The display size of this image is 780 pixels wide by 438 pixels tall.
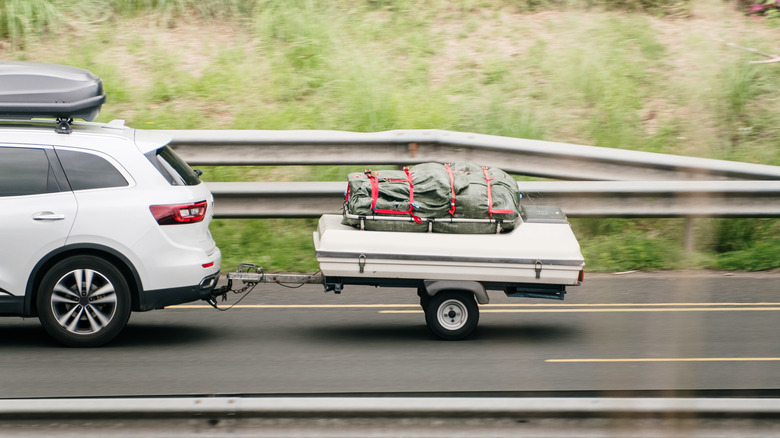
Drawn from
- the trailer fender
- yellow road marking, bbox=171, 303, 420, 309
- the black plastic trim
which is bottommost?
yellow road marking, bbox=171, 303, 420, 309

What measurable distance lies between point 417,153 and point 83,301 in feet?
15.7

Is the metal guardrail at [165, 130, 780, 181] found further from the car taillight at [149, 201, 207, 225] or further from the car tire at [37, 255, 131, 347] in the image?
the car tire at [37, 255, 131, 347]

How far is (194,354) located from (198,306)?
1764mm

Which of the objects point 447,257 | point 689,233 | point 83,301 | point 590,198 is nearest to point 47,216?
point 83,301

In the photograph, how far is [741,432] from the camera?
14.0 feet

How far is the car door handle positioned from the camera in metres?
6.89

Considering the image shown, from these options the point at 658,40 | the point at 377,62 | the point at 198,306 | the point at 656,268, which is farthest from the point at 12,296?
the point at 658,40

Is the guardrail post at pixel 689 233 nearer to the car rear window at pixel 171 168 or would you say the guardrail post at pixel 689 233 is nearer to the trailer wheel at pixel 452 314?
the trailer wheel at pixel 452 314

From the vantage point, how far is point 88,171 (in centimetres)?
707

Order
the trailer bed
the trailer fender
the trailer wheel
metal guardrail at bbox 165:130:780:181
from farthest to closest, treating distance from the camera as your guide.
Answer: metal guardrail at bbox 165:130:780:181, the trailer wheel, the trailer fender, the trailer bed

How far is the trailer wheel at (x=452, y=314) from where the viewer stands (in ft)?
24.5

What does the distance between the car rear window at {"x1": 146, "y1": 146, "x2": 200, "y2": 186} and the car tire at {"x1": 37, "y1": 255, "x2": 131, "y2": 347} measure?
850mm

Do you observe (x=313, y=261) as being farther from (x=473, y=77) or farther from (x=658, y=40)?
(x=658, y=40)

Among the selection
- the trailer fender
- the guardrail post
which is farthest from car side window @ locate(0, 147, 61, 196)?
the guardrail post
